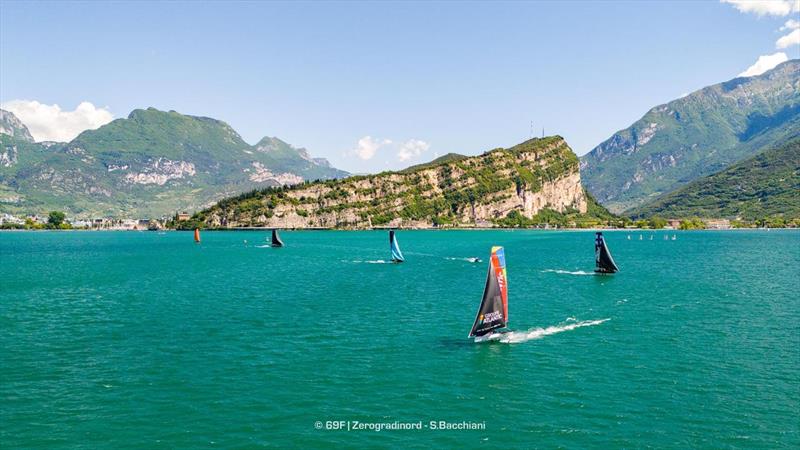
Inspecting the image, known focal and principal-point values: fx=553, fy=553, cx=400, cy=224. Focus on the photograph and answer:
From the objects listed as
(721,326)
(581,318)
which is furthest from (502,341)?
(721,326)

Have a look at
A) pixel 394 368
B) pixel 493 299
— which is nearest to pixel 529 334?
pixel 493 299

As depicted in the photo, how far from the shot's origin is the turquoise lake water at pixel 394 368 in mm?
33031

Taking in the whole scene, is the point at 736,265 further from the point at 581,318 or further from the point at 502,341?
the point at 502,341

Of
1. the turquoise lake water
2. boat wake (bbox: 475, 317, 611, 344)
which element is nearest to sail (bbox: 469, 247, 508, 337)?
boat wake (bbox: 475, 317, 611, 344)

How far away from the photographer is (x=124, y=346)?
5362cm

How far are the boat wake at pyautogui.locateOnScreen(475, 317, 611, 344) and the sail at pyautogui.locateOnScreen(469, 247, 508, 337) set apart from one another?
2.82ft

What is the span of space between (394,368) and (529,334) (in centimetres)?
1911

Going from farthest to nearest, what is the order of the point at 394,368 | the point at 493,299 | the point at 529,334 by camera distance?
1. the point at 529,334
2. the point at 493,299
3. the point at 394,368

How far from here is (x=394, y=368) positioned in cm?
4550

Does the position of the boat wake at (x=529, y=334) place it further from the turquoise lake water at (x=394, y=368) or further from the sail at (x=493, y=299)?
the sail at (x=493, y=299)

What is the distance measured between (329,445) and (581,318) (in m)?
45.2

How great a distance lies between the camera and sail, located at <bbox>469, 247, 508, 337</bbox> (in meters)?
53.8

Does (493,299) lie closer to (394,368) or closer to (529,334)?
(529,334)

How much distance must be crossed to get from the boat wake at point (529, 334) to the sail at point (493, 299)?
860 millimetres
